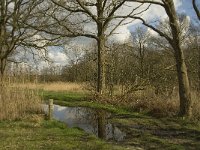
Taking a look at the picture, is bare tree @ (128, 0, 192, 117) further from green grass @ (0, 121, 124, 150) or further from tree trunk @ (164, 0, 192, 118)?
green grass @ (0, 121, 124, 150)

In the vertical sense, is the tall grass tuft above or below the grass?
above

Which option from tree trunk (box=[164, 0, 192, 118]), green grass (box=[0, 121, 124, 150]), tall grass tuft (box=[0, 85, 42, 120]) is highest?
tree trunk (box=[164, 0, 192, 118])

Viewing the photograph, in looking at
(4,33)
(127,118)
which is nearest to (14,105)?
(127,118)

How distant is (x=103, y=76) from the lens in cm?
2428

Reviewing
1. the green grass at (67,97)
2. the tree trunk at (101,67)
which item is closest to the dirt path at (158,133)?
the tree trunk at (101,67)

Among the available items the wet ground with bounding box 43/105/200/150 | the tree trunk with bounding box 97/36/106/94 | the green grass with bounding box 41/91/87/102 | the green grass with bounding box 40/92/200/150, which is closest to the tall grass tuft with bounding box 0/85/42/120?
the wet ground with bounding box 43/105/200/150

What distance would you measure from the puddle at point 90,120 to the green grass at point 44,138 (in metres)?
0.93

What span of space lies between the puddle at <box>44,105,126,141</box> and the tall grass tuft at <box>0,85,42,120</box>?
2.64 ft

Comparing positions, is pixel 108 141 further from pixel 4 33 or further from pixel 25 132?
pixel 4 33

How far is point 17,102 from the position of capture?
15797 mm

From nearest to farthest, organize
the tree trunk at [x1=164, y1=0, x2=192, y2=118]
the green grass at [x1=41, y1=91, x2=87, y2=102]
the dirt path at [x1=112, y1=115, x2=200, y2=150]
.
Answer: the dirt path at [x1=112, y1=115, x2=200, y2=150], the tree trunk at [x1=164, y1=0, x2=192, y2=118], the green grass at [x1=41, y1=91, x2=87, y2=102]

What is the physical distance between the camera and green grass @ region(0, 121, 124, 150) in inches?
399

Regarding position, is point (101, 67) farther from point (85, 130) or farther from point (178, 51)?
point (85, 130)

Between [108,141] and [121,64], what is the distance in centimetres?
1422
